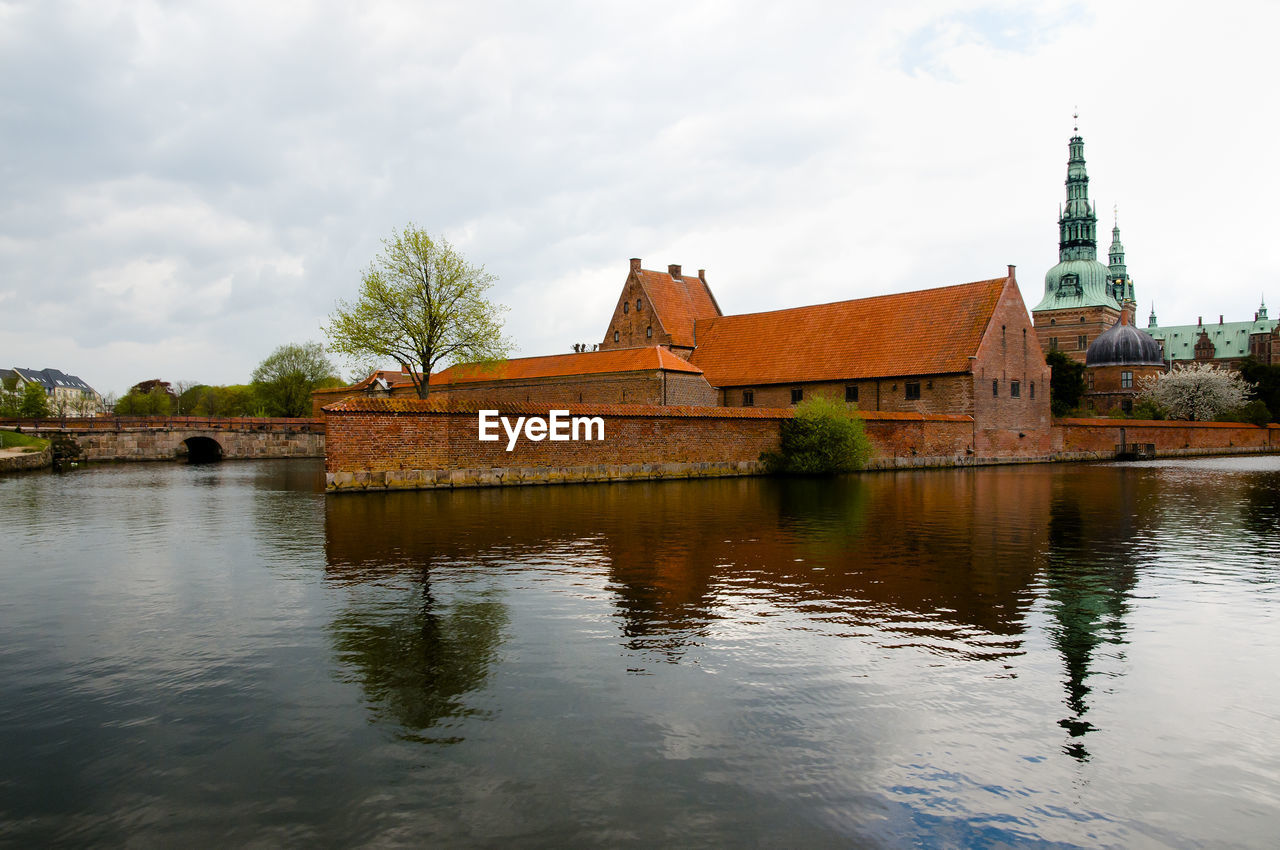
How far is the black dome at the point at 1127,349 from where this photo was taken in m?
80.2

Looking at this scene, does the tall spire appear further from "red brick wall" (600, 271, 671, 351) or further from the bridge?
the bridge

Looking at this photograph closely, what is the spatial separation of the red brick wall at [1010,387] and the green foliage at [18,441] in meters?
49.0

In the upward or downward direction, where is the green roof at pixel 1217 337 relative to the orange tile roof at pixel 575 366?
upward

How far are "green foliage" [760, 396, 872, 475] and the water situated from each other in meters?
18.1

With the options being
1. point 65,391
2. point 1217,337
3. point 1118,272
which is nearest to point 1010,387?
point 1118,272

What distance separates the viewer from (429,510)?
18.1 metres

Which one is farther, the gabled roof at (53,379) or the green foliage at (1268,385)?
the gabled roof at (53,379)

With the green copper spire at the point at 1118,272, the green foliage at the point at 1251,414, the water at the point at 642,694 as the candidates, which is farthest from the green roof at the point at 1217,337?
the water at the point at 642,694

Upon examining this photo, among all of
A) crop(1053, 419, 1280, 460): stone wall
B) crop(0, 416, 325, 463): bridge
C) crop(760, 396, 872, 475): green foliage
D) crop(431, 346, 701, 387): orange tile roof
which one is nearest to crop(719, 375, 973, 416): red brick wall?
crop(431, 346, 701, 387): orange tile roof

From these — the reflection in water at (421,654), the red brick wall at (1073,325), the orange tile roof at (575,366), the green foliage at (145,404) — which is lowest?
the reflection in water at (421,654)

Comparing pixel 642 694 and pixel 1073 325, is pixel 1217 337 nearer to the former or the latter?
pixel 1073 325

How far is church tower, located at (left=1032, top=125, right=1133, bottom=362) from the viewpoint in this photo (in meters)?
102

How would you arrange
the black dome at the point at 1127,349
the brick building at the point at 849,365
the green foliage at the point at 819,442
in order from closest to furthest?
the green foliage at the point at 819,442
the brick building at the point at 849,365
the black dome at the point at 1127,349

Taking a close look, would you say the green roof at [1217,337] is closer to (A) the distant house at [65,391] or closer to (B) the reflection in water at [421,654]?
(B) the reflection in water at [421,654]
